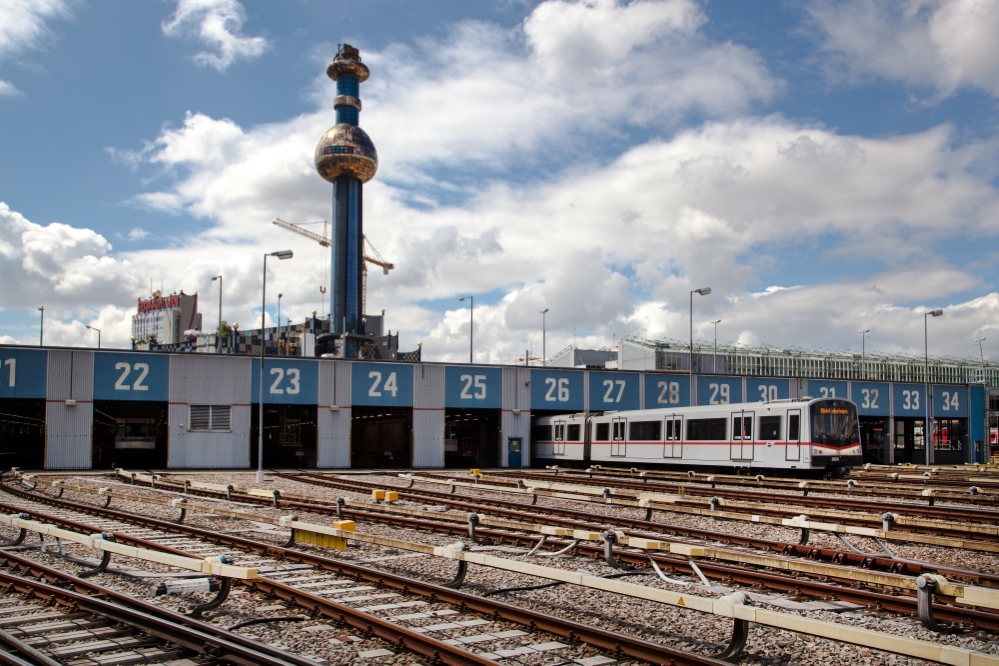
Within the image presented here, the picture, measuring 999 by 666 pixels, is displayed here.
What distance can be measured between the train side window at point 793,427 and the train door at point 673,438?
5729 mm

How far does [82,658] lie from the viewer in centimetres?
774

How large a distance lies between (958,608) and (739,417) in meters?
21.3

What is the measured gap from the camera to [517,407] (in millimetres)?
45594

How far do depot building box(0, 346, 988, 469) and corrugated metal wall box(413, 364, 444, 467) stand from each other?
6 cm

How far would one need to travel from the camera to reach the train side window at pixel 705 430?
101 feet

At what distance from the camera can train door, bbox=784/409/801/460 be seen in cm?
2741

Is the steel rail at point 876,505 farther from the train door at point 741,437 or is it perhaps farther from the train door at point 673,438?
the train door at point 673,438

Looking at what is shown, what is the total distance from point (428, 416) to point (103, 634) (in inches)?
1386

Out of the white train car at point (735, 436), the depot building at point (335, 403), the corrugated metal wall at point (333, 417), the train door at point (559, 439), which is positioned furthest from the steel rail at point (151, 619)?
the train door at point (559, 439)

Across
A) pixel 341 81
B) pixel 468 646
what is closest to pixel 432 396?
pixel 468 646

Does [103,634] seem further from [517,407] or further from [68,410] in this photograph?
[517,407]

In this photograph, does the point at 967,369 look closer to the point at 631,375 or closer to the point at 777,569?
the point at 631,375

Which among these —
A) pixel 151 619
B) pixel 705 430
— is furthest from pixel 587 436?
pixel 151 619

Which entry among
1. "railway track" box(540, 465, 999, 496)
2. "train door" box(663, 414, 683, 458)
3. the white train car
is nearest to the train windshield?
the white train car
